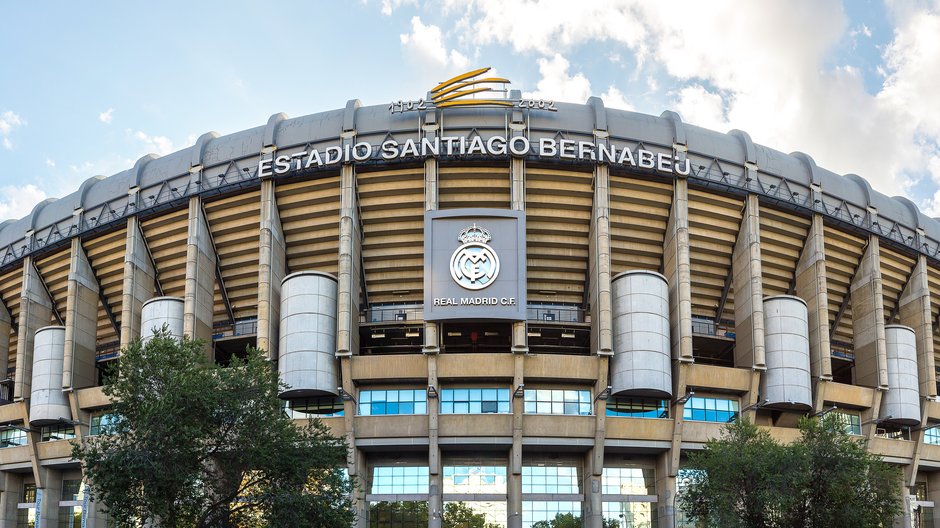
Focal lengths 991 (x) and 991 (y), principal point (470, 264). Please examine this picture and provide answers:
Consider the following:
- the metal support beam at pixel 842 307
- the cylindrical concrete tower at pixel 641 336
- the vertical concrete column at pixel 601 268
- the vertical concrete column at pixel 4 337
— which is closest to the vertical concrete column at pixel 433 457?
the vertical concrete column at pixel 601 268

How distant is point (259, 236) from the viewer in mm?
63062

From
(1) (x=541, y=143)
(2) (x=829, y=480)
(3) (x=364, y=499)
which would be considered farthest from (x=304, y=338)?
(2) (x=829, y=480)

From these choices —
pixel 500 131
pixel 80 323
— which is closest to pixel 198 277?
pixel 80 323

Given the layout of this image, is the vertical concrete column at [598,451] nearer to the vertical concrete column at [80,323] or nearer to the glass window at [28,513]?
the vertical concrete column at [80,323]

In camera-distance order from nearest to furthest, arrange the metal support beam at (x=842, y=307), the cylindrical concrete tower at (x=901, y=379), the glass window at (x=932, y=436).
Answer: the cylindrical concrete tower at (x=901, y=379) → the glass window at (x=932, y=436) → the metal support beam at (x=842, y=307)

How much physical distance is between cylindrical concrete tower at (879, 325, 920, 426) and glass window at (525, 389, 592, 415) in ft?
69.4

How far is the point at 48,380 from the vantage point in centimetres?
6631

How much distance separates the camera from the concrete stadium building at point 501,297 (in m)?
57.4

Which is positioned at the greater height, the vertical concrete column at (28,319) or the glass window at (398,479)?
the vertical concrete column at (28,319)

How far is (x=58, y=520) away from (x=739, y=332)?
47.8 m

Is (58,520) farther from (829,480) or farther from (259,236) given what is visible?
(829,480)

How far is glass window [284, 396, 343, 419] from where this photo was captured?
5966 cm

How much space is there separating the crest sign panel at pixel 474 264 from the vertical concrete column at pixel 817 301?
20065 millimetres

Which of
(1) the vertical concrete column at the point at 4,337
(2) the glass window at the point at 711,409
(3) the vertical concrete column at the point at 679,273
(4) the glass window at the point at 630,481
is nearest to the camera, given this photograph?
(3) the vertical concrete column at the point at 679,273
